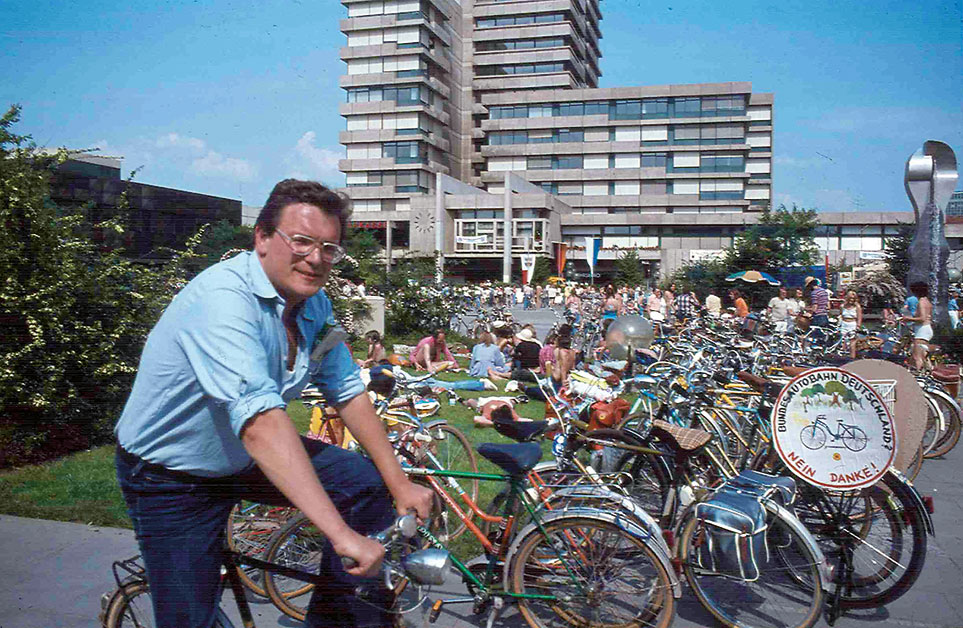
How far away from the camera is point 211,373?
1.82m

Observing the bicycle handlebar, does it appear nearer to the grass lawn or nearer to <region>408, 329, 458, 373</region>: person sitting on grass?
the grass lawn

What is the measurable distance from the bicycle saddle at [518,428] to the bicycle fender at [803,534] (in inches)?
43.2

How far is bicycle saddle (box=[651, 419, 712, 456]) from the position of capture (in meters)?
3.86

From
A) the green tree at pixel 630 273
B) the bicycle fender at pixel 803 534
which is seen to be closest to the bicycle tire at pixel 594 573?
the bicycle fender at pixel 803 534

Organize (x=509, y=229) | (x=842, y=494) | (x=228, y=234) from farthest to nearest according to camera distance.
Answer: (x=509, y=229), (x=228, y=234), (x=842, y=494)

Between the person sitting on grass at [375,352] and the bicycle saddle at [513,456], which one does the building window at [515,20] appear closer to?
the person sitting on grass at [375,352]

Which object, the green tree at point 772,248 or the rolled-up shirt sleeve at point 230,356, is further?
the green tree at point 772,248

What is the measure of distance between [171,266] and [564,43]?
78909mm

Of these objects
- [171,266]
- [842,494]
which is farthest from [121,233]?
[842,494]

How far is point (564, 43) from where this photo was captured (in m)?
80.6

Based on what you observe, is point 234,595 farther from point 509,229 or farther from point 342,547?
point 509,229

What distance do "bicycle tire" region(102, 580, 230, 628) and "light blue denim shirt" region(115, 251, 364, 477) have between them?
752 mm

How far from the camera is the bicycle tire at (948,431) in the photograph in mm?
7023

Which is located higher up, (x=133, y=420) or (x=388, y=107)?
(x=388, y=107)
